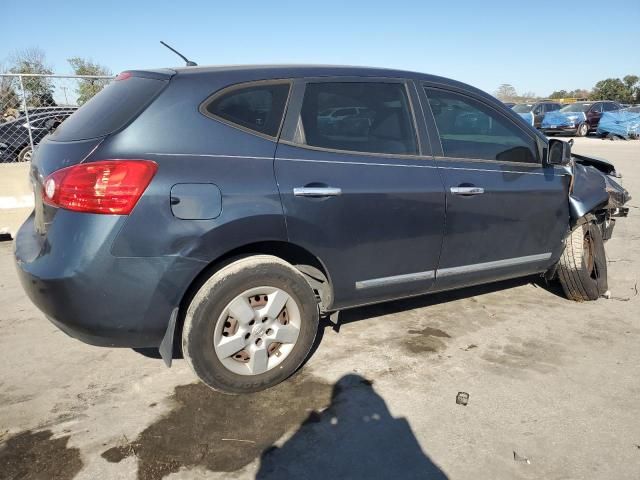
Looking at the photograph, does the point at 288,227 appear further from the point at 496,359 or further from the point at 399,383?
the point at 496,359

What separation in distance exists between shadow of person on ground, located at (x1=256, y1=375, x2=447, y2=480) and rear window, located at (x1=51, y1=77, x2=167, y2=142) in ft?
5.84

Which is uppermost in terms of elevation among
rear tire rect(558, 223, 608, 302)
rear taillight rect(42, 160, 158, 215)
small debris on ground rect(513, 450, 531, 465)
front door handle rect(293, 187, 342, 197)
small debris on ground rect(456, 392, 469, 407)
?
rear taillight rect(42, 160, 158, 215)

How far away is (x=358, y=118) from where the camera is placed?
307cm

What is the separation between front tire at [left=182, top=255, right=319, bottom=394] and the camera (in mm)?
2574

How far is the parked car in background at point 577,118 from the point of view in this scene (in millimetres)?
23094

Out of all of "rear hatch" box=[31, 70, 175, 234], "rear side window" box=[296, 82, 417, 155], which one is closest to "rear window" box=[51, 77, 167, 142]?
"rear hatch" box=[31, 70, 175, 234]

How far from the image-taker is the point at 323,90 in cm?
296

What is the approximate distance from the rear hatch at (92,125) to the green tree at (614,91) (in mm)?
58163

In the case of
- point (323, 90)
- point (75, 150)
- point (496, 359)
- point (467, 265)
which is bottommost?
point (496, 359)

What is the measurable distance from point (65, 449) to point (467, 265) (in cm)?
264

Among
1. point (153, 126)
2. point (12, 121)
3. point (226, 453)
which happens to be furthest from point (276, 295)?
point (12, 121)

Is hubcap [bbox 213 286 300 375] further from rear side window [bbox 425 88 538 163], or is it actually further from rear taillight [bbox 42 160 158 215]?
rear side window [bbox 425 88 538 163]

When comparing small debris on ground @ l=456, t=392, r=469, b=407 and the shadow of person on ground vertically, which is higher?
the shadow of person on ground

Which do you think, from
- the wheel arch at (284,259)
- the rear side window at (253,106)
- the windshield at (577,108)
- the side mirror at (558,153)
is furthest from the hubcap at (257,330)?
the windshield at (577,108)
